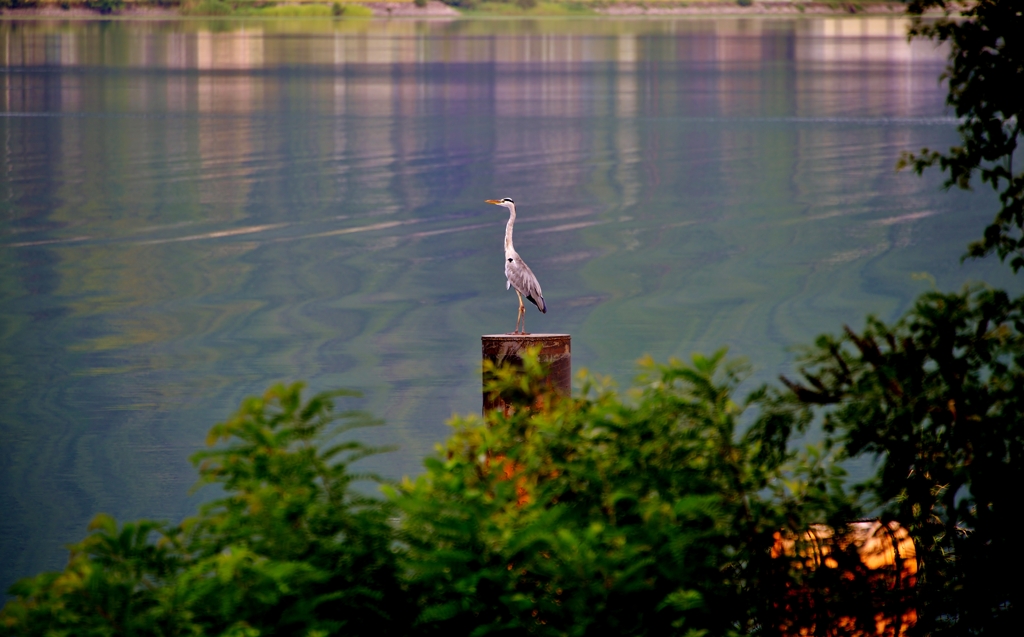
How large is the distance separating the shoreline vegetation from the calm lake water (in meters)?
109

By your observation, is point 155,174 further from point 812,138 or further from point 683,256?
point 812,138

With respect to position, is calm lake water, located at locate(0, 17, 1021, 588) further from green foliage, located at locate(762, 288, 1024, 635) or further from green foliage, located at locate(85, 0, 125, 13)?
green foliage, located at locate(85, 0, 125, 13)

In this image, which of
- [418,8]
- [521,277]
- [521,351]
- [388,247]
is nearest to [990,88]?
[521,351]

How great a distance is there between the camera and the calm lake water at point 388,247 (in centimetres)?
1198

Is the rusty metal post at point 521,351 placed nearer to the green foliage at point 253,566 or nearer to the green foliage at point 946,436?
the green foliage at point 946,436

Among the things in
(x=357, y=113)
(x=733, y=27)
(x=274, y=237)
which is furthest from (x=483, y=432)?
(x=733, y=27)

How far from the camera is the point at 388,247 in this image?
20.9 m

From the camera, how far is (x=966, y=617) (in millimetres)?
4023

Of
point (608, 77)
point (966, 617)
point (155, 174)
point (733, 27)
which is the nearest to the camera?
point (966, 617)

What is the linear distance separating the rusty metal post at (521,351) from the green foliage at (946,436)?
157 centimetres

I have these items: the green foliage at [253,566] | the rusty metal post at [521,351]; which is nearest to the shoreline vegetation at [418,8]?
the rusty metal post at [521,351]

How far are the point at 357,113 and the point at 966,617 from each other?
41966 millimetres

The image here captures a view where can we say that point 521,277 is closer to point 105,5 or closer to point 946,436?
point 946,436

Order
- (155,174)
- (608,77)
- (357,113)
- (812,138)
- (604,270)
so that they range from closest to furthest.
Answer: (604,270) → (155,174) → (812,138) → (357,113) → (608,77)
